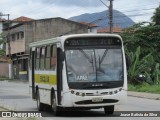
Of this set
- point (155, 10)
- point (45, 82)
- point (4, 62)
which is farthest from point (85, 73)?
point (4, 62)

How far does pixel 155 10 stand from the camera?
56062 mm

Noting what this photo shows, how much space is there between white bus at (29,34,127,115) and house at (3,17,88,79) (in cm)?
5948

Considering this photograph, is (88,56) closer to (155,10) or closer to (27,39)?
(155,10)

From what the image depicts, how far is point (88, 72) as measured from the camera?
58.0 feet

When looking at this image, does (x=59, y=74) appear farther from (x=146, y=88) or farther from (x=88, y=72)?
(x=146, y=88)

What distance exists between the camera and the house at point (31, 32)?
80562mm

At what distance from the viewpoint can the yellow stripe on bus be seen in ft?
61.0

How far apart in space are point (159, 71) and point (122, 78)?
71.2 feet

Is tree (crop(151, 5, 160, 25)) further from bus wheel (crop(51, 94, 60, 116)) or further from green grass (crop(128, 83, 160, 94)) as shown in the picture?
bus wheel (crop(51, 94, 60, 116))

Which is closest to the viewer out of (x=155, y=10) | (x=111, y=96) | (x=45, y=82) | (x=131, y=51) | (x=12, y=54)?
(x=111, y=96)

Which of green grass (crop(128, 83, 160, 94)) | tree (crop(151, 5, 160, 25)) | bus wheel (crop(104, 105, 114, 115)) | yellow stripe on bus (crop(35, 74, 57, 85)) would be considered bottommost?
green grass (crop(128, 83, 160, 94))

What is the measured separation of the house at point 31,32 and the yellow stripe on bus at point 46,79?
5642 cm

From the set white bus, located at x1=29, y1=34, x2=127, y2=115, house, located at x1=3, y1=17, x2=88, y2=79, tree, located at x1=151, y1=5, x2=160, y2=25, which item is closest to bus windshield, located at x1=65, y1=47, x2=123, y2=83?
white bus, located at x1=29, y1=34, x2=127, y2=115

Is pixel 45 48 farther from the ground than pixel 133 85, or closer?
farther from the ground
